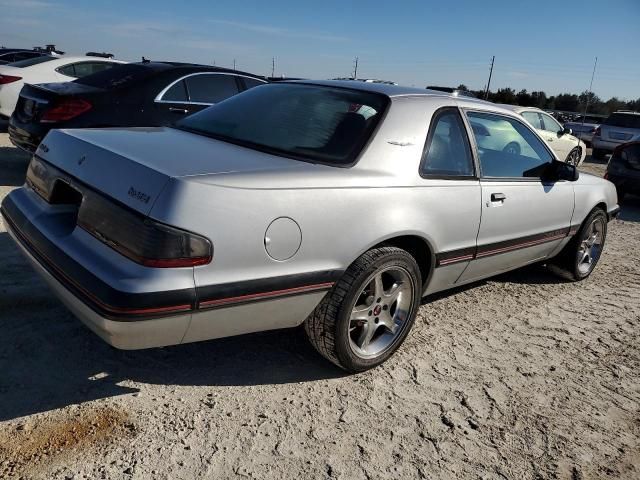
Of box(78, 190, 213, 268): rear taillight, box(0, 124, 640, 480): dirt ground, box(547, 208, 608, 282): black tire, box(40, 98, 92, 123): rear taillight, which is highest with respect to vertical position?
box(40, 98, 92, 123): rear taillight

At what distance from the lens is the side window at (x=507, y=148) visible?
3.59m

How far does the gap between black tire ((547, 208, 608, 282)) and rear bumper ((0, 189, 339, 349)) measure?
9.92 feet

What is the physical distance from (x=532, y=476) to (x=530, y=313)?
1.93 meters

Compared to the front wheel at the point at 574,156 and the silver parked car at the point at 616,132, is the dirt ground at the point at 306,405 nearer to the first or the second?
the front wheel at the point at 574,156

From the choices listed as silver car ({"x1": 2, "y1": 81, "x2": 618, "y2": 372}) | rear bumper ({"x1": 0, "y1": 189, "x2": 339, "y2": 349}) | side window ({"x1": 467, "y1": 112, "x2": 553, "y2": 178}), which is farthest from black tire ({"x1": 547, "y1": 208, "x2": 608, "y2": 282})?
rear bumper ({"x1": 0, "y1": 189, "x2": 339, "y2": 349})

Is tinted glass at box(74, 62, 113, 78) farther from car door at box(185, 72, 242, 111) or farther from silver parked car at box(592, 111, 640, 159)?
silver parked car at box(592, 111, 640, 159)

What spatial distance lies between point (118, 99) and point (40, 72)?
398cm

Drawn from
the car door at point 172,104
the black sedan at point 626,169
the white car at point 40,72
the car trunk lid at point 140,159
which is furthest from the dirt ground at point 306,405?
the black sedan at point 626,169

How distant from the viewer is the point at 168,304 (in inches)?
83.4

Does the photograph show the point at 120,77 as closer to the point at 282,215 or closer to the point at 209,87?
the point at 209,87

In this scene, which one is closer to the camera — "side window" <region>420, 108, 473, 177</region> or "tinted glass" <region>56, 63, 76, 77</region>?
"side window" <region>420, 108, 473, 177</region>

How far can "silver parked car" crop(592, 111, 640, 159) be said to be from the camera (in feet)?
52.1

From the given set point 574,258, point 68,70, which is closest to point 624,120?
point 574,258

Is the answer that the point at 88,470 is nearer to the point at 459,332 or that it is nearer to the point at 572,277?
the point at 459,332
